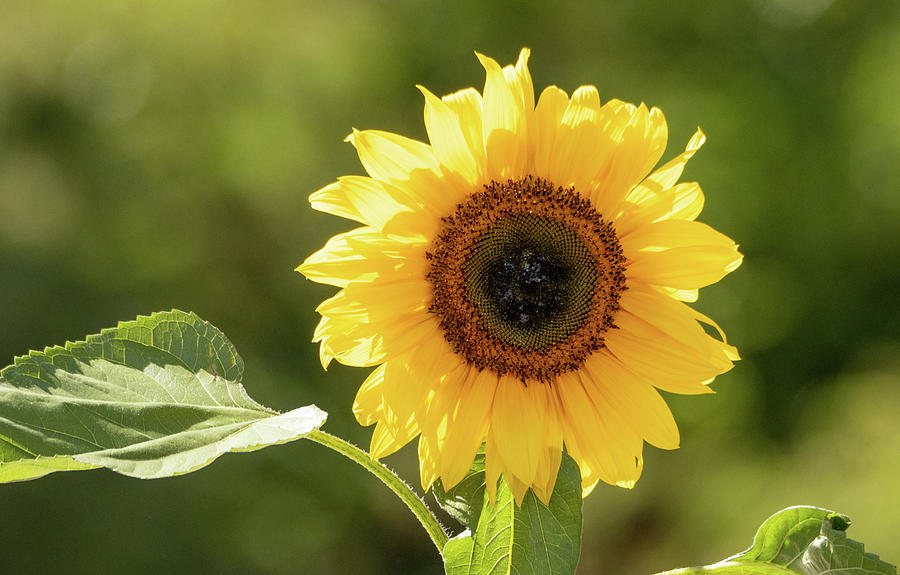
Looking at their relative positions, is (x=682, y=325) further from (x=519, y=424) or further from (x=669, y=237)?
(x=519, y=424)

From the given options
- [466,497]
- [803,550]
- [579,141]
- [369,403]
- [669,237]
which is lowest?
[803,550]

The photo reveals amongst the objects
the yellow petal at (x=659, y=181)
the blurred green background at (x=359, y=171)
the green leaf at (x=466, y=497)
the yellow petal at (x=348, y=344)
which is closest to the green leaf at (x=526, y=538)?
the green leaf at (x=466, y=497)

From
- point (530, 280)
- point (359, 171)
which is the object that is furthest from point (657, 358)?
point (359, 171)

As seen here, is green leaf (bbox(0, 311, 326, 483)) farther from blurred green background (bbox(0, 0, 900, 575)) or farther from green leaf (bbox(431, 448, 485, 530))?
blurred green background (bbox(0, 0, 900, 575))

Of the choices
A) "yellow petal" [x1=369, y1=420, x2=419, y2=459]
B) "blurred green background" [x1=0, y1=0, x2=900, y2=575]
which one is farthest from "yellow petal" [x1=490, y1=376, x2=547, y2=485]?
"blurred green background" [x1=0, y1=0, x2=900, y2=575]

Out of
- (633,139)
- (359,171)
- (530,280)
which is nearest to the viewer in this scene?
(633,139)

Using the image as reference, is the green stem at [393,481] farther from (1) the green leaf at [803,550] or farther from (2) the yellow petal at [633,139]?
(2) the yellow petal at [633,139]

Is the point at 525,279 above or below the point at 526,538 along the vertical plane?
above
